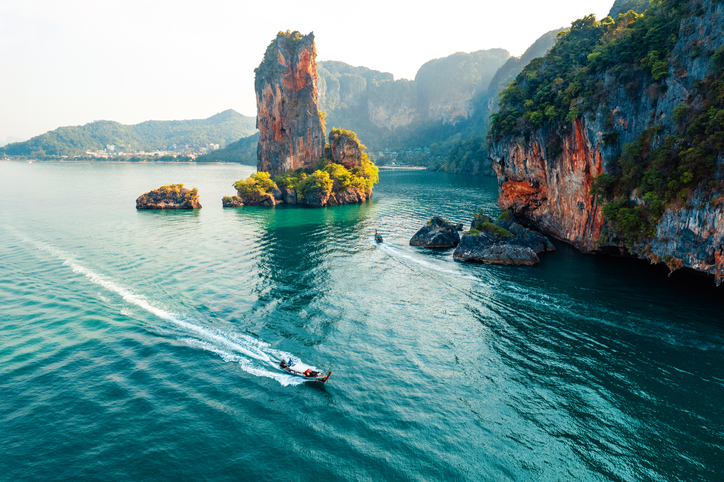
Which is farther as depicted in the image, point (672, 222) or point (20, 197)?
point (20, 197)

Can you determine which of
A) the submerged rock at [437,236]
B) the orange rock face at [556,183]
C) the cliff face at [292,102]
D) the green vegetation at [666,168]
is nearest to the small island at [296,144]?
the cliff face at [292,102]

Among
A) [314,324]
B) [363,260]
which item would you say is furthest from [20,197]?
[314,324]

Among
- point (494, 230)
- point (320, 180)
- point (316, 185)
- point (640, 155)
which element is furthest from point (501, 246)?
point (320, 180)

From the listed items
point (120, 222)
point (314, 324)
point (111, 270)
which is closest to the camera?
point (314, 324)

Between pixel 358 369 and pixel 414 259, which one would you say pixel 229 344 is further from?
pixel 414 259

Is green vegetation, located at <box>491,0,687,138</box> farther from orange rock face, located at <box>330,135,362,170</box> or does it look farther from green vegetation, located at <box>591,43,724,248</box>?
orange rock face, located at <box>330,135,362,170</box>

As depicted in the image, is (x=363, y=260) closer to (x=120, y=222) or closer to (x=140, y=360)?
(x=140, y=360)
